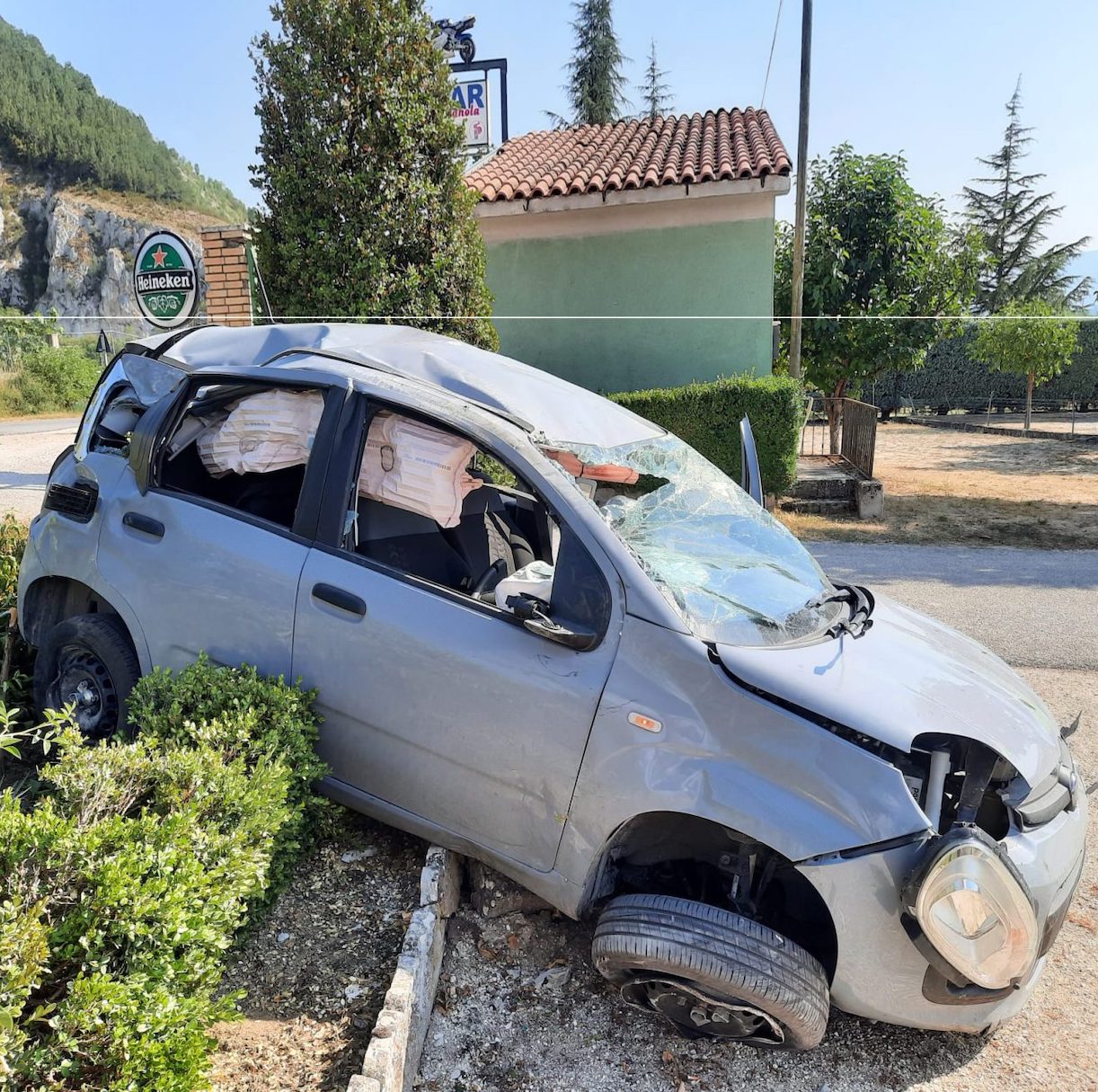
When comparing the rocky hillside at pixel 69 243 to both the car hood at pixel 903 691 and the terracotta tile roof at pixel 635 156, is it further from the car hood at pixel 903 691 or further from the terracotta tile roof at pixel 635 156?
the car hood at pixel 903 691

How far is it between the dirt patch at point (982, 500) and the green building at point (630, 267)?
3018mm

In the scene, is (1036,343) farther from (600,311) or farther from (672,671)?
(672,671)

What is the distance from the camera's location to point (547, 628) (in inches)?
103

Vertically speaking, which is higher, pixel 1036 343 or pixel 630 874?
pixel 1036 343

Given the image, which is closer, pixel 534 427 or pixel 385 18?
pixel 534 427

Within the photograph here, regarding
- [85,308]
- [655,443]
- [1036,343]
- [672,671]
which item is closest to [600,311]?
[655,443]

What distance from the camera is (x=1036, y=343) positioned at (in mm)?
25906

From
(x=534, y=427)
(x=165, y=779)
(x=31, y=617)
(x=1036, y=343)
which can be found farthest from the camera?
→ (x=1036, y=343)

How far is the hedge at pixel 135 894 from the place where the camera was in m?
1.84

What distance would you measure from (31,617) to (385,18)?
6311 mm

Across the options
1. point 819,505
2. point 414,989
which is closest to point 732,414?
point 819,505

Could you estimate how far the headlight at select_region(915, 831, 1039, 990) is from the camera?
7.33 ft

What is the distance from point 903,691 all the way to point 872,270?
14053 mm

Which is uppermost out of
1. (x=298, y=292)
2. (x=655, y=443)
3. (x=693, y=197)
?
(x=693, y=197)
